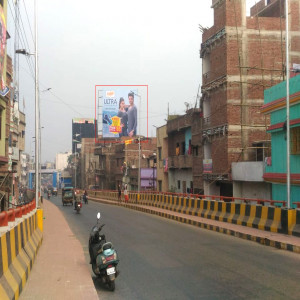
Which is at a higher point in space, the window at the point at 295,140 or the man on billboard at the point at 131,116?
the man on billboard at the point at 131,116

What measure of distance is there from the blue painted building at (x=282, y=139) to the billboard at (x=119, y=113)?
32.3 m

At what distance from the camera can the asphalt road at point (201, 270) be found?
634 cm

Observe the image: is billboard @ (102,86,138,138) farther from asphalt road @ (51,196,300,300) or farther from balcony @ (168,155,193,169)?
asphalt road @ (51,196,300,300)

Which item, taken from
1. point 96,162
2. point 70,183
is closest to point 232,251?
point 96,162

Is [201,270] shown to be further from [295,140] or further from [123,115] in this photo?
[123,115]

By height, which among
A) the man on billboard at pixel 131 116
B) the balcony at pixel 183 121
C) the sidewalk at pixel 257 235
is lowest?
the sidewalk at pixel 257 235

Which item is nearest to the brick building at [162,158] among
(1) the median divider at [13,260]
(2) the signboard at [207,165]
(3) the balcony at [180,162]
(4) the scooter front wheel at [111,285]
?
(3) the balcony at [180,162]

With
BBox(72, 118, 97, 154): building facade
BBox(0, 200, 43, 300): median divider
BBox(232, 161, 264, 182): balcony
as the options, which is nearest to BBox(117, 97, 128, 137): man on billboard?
BBox(232, 161, 264, 182): balcony

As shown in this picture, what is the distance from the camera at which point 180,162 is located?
1539 inches

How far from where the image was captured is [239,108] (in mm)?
28344

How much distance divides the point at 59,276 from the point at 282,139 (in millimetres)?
15083

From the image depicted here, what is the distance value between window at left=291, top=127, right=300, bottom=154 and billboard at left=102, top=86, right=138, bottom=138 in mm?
35025

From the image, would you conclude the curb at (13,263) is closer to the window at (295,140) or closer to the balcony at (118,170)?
the window at (295,140)

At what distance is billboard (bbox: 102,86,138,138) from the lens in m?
51.9
